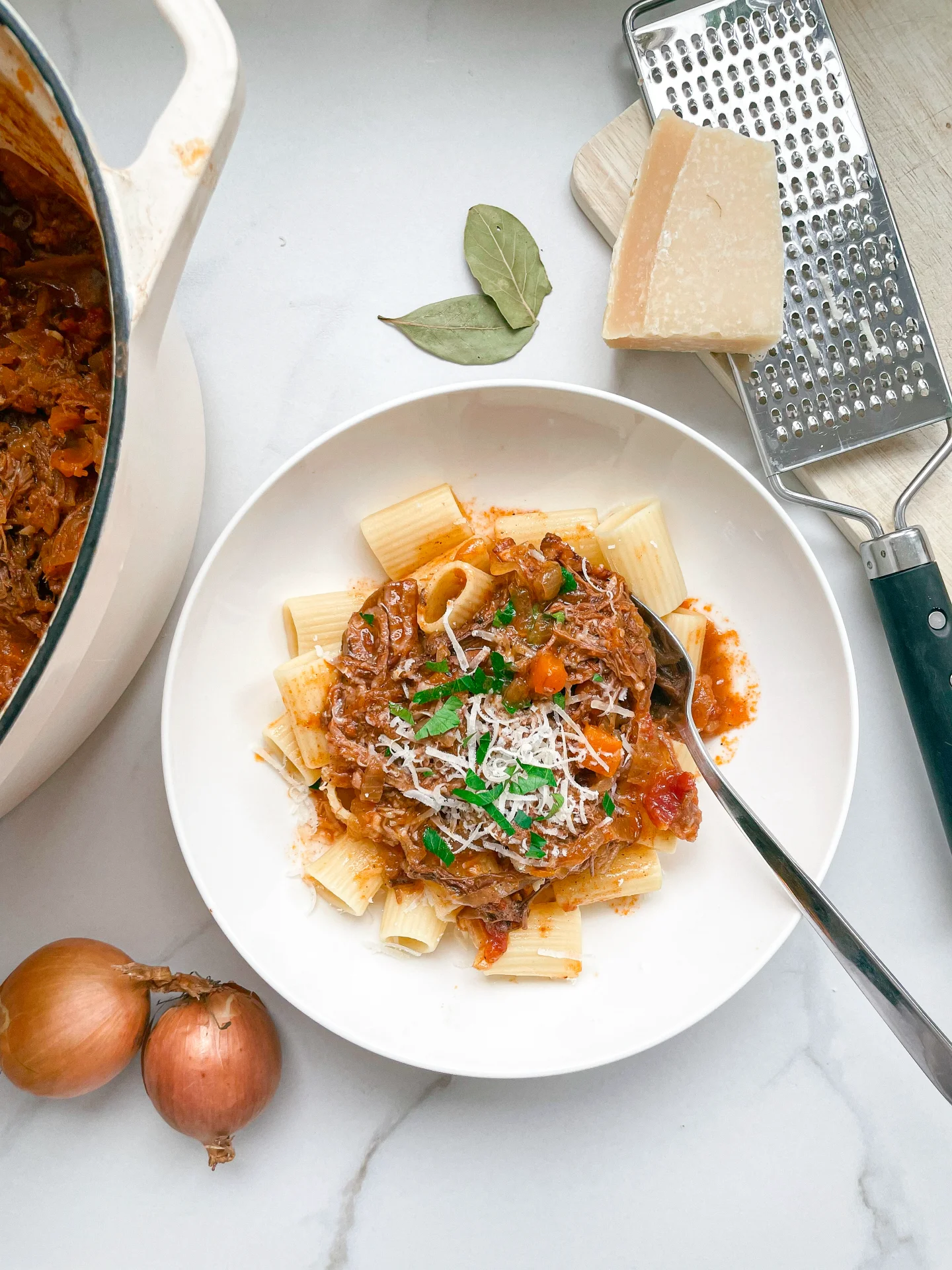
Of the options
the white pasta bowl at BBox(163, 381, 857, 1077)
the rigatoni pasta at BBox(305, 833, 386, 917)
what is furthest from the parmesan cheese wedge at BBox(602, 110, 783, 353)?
the rigatoni pasta at BBox(305, 833, 386, 917)

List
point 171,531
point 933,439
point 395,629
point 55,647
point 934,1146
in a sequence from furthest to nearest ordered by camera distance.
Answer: point 934,1146 → point 933,439 → point 395,629 → point 171,531 → point 55,647

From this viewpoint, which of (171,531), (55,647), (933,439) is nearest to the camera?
(55,647)

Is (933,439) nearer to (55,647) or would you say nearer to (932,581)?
(932,581)

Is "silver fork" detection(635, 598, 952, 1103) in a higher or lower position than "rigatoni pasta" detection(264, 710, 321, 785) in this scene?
lower

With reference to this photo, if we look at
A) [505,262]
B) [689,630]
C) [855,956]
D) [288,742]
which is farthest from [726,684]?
[505,262]

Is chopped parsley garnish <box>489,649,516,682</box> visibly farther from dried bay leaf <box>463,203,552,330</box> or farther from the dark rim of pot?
the dark rim of pot

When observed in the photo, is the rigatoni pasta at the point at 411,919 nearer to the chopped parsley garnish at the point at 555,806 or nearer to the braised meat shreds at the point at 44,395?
the chopped parsley garnish at the point at 555,806

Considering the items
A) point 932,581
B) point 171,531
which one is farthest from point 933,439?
point 171,531
